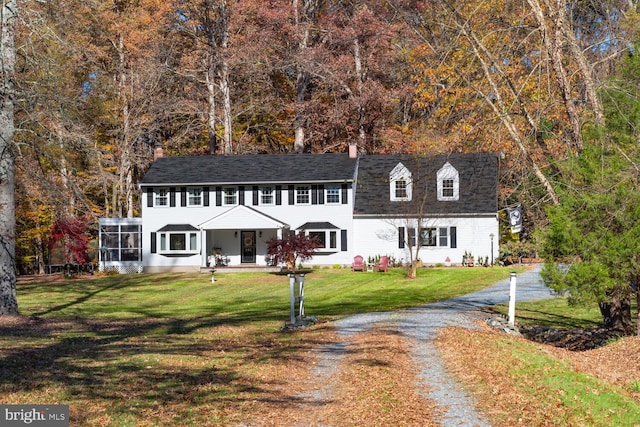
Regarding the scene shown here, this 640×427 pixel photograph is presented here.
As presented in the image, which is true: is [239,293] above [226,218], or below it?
below

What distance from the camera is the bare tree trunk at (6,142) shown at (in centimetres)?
1991

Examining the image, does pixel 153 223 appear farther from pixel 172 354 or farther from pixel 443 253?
pixel 172 354

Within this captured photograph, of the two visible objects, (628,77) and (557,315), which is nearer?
(628,77)

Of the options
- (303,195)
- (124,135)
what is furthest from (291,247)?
(124,135)

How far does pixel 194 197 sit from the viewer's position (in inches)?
1753

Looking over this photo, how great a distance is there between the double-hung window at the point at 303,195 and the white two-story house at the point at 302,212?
0.18 ft

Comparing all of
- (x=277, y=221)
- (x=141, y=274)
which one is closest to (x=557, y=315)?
(x=277, y=221)

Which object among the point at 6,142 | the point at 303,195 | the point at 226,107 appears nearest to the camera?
the point at 6,142

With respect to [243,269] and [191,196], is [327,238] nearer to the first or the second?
[243,269]

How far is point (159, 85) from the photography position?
5066 cm

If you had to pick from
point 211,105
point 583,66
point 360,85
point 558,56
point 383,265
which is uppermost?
point 360,85

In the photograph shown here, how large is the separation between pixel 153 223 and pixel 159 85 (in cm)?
1094

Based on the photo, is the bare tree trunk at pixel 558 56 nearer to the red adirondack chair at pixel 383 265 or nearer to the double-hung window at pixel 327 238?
the red adirondack chair at pixel 383 265

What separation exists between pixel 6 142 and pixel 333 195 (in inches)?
987
